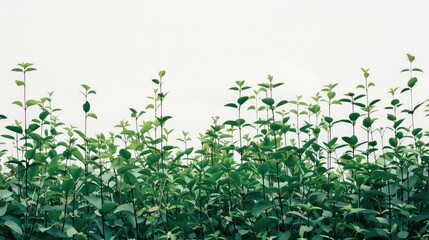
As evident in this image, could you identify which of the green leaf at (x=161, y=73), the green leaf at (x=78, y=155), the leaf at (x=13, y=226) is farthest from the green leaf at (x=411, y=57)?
the leaf at (x=13, y=226)

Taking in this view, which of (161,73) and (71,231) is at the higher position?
(161,73)

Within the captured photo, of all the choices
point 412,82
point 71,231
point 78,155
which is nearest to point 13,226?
point 71,231

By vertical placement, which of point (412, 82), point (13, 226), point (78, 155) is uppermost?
point (412, 82)

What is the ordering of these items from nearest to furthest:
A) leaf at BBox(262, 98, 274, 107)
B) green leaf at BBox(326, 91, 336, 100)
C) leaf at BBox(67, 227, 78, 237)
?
leaf at BBox(67, 227, 78, 237)
leaf at BBox(262, 98, 274, 107)
green leaf at BBox(326, 91, 336, 100)

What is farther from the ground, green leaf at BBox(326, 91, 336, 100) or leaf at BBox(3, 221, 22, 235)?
green leaf at BBox(326, 91, 336, 100)

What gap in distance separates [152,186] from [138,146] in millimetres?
415

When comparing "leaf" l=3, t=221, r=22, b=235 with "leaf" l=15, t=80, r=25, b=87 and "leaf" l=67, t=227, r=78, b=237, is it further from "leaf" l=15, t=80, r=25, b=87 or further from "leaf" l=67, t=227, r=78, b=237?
"leaf" l=15, t=80, r=25, b=87

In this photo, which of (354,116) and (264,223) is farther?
(354,116)

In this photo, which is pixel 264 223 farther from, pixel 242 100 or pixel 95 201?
pixel 95 201

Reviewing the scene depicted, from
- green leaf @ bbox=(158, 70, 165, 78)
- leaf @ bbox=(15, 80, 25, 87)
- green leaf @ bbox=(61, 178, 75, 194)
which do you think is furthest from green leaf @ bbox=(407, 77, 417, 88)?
leaf @ bbox=(15, 80, 25, 87)

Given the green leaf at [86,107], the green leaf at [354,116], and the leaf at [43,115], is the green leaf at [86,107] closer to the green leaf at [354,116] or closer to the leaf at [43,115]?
the leaf at [43,115]

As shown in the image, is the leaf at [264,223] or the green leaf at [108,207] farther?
the leaf at [264,223]

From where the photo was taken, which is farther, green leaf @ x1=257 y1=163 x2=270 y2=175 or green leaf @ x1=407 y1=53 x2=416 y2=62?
green leaf @ x1=407 y1=53 x2=416 y2=62

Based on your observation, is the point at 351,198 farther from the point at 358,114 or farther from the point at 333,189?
the point at 358,114
